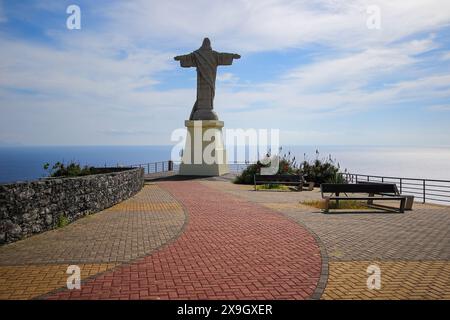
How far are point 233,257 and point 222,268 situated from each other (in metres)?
0.68

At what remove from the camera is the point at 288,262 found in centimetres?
623

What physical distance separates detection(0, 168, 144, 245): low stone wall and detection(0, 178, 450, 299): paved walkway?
0.31 metres

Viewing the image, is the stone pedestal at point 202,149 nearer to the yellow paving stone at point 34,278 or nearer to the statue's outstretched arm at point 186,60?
the statue's outstretched arm at point 186,60

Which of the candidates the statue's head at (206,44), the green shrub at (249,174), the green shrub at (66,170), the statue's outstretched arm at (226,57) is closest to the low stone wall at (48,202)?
the green shrub at (66,170)

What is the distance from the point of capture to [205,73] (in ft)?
90.9

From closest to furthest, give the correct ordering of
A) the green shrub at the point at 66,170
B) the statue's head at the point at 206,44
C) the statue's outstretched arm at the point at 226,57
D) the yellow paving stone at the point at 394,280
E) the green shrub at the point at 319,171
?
the yellow paving stone at the point at 394,280 → the green shrub at the point at 66,170 → the green shrub at the point at 319,171 → the statue's outstretched arm at the point at 226,57 → the statue's head at the point at 206,44

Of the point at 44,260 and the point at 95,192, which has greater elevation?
the point at 95,192

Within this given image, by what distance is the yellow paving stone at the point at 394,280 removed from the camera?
4844 mm

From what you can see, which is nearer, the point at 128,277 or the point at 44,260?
the point at 128,277

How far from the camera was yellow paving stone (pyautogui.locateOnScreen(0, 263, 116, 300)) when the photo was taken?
489 cm

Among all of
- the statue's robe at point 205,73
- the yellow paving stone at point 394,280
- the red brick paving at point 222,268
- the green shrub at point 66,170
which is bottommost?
the yellow paving stone at point 394,280
